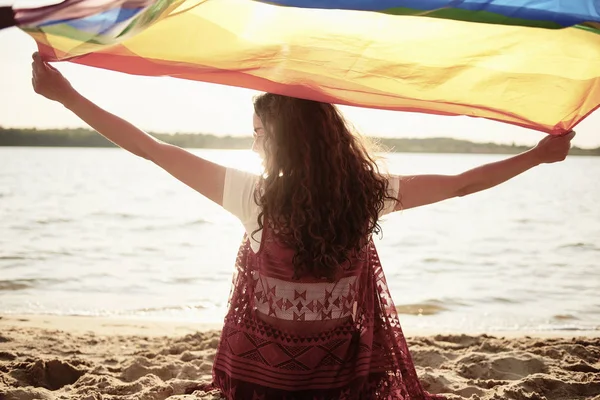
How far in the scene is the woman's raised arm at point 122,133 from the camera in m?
2.32

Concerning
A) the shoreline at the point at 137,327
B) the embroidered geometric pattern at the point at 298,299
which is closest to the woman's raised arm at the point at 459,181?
the embroidered geometric pattern at the point at 298,299

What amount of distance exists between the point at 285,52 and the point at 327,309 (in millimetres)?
980

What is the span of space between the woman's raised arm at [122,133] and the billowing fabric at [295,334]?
332mm

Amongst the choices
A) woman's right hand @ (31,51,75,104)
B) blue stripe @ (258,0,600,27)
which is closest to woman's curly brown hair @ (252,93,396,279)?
blue stripe @ (258,0,600,27)

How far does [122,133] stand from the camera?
7.72 feet

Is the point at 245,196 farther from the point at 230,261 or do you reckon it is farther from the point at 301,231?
the point at 230,261

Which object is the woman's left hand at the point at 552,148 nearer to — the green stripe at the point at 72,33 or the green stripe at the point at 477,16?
the green stripe at the point at 477,16

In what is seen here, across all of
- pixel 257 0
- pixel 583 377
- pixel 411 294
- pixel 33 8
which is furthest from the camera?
pixel 411 294

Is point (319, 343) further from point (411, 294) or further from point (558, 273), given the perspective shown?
point (558, 273)

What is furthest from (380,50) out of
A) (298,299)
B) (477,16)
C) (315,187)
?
(298,299)

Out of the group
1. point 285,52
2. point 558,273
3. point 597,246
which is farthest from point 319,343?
point 597,246

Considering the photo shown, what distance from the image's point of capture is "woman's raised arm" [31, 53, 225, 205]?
7.62ft

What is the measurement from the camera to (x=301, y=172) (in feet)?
8.04

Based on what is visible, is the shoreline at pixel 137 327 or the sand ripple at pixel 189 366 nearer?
the sand ripple at pixel 189 366
